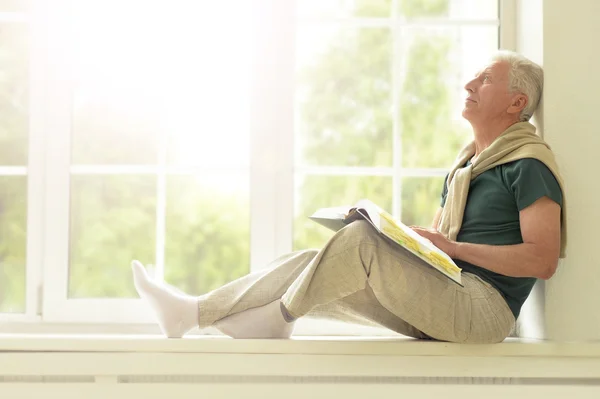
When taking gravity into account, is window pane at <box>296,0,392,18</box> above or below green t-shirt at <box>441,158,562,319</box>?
above

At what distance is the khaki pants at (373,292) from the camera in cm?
194

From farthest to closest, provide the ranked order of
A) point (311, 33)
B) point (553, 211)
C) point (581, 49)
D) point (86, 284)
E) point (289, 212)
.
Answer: point (311, 33), point (86, 284), point (289, 212), point (581, 49), point (553, 211)

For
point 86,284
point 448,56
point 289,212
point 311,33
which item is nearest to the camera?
point 289,212

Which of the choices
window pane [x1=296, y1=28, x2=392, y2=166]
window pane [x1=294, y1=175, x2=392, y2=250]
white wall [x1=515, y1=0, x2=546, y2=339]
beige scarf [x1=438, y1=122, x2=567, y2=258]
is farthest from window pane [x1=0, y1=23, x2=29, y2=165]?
window pane [x1=296, y1=28, x2=392, y2=166]

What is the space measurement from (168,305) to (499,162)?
999 millimetres

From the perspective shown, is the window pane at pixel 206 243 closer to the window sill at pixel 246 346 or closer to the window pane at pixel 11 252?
the window pane at pixel 11 252

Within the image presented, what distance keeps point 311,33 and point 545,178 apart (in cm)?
515

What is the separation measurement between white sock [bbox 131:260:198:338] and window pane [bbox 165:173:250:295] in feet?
11.9

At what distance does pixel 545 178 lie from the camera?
2059 millimetres

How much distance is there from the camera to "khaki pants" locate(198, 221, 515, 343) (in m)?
1.94

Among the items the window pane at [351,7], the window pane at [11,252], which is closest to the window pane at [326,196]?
the window pane at [351,7]

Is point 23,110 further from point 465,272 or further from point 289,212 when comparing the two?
point 465,272

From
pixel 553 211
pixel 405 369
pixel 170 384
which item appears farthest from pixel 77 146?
pixel 553 211

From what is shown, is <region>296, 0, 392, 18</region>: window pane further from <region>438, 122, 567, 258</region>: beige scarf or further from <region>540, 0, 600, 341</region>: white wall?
<region>438, 122, 567, 258</region>: beige scarf
